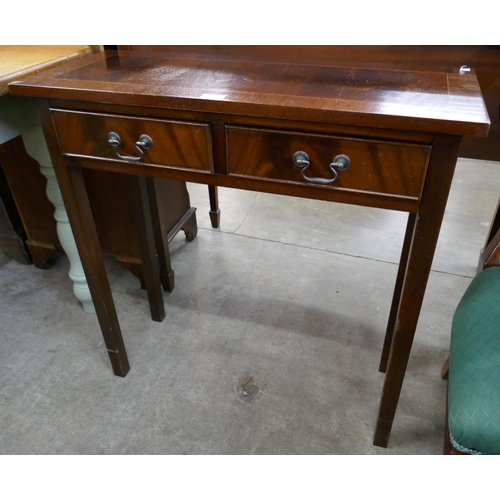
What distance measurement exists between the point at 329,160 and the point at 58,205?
38.6 inches

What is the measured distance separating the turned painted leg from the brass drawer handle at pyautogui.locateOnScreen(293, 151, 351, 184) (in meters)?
0.82

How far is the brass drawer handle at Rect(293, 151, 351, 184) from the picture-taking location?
772 millimetres

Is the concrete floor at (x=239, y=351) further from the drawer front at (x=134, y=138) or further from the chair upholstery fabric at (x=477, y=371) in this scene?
the drawer front at (x=134, y=138)

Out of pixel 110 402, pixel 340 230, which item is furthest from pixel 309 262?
pixel 110 402

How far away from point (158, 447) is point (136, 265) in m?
0.68

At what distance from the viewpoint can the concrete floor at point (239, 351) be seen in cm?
119

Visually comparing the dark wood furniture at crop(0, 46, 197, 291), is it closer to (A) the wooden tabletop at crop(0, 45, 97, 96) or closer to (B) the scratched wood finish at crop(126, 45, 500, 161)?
(A) the wooden tabletop at crop(0, 45, 97, 96)

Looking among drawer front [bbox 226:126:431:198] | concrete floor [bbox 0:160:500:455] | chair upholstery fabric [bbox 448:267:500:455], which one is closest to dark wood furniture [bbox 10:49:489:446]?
drawer front [bbox 226:126:431:198]

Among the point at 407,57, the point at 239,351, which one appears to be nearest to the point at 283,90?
the point at 407,57

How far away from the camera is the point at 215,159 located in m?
0.86

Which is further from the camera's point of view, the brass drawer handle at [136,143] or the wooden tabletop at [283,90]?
the brass drawer handle at [136,143]

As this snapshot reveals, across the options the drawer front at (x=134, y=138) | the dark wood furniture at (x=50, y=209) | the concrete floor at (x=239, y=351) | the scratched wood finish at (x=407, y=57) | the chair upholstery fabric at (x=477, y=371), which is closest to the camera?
the chair upholstery fabric at (x=477, y=371)

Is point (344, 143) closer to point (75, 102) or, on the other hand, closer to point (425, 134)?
point (425, 134)

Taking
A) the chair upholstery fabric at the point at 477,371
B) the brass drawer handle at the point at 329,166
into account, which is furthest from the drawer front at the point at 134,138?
the chair upholstery fabric at the point at 477,371
